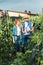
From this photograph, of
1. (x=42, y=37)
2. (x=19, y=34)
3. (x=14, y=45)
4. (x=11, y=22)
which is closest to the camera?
(x=42, y=37)

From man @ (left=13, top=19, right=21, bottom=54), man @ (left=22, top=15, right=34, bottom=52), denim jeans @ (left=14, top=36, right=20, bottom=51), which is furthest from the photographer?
denim jeans @ (left=14, top=36, right=20, bottom=51)

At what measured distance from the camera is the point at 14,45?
9008 mm

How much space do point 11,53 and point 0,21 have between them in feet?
4.39

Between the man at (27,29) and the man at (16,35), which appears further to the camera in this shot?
the man at (16,35)

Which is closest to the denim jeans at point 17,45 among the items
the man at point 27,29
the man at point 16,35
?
the man at point 16,35

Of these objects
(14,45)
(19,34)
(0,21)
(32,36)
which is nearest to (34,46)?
(32,36)

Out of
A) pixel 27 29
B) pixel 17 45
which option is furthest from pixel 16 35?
pixel 27 29

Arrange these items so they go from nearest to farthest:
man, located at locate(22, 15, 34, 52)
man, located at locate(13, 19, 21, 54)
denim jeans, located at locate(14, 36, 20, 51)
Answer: man, located at locate(22, 15, 34, 52), man, located at locate(13, 19, 21, 54), denim jeans, located at locate(14, 36, 20, 51)

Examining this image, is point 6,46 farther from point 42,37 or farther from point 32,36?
point 42,37

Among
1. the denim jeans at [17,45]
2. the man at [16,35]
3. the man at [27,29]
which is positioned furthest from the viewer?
the denim jeans at [17,45]

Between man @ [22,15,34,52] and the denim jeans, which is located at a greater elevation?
man @ [22,15,34,52]

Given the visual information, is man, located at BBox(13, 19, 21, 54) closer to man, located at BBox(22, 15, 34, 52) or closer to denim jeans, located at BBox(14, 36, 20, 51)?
denim jeans, located at BBox(14, 36, 20, 51)

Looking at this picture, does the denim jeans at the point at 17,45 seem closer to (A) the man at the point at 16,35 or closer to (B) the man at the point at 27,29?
(A) the man at the point at 16,35

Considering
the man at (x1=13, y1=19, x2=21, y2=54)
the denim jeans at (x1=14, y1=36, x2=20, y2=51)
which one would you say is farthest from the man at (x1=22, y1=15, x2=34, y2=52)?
the denim jeans at (x1=14, y1=36, x2=20, y2=51)
